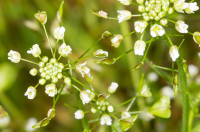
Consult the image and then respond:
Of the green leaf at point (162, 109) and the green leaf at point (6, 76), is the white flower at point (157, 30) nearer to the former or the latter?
the green leaf at point (162, 109)

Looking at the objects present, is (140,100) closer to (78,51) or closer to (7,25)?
(78,51)

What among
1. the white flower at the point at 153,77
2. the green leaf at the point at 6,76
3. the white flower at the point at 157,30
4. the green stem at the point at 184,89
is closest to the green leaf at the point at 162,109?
the green stem at the point at 184,89

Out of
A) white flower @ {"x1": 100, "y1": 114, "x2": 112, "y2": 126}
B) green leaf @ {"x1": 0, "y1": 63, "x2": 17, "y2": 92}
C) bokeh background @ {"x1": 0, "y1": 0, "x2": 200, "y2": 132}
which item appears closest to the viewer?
white flower @ {"x1": 100, "y1": 114, "x2": 112, "y2": 126}

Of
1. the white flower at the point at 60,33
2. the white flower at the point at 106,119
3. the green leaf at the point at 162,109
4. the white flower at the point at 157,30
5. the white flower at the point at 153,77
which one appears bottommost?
the green leaf at the point at 162,109

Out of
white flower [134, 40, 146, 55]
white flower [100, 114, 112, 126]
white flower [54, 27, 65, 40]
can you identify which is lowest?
white flower [100, 114, 112, 126]

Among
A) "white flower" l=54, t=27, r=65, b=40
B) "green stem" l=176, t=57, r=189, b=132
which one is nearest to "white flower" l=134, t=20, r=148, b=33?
"green stem" l=176, t=57, r=189, b=132

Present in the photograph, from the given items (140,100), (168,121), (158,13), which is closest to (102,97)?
(158,13)

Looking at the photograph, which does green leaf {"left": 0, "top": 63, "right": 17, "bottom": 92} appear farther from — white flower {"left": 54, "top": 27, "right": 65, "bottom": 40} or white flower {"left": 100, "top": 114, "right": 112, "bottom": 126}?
white flower {"left": 100, "top": 114, "right": 112, "bottom": 126}
